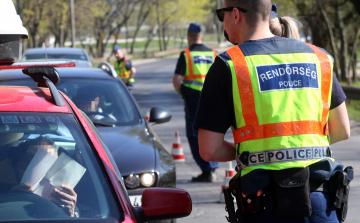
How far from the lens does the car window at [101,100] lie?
541cm

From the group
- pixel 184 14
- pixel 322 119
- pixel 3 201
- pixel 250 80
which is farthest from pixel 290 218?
pixel 184 14

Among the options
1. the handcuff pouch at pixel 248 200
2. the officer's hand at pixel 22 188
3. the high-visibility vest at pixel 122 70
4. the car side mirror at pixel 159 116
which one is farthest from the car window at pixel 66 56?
the handcuff pouch at pixel 248 200

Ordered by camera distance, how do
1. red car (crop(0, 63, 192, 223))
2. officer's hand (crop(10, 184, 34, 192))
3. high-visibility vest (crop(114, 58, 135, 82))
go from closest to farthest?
red car (crop(0, 63, 192, 223)) < officer's hand (crop(10, 184, 34, 192)) < high-visibility vest (crop(114, 58, 135, 82))

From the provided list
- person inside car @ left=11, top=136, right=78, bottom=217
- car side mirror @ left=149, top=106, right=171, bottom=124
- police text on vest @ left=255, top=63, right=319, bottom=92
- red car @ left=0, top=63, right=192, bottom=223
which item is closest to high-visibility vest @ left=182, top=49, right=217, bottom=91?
car side mirror @ left=149, top=106, right=171, bottom=124

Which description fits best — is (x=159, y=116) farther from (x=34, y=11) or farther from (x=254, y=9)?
(x=34, y=11)

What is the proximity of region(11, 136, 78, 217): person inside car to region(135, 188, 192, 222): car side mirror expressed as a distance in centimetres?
34

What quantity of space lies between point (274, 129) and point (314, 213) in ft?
1.33

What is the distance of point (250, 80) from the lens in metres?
2.19

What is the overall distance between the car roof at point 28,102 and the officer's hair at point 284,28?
122cm

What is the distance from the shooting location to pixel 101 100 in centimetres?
555

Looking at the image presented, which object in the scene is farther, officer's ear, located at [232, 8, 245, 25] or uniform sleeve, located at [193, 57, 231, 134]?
officer's ear, located at [232, 8, 245, 25]

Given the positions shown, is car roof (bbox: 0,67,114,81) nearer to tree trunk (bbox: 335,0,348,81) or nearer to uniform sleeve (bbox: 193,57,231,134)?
uniform sleeve (bbox: 193,57,231,134)

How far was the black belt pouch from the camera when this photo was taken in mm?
2084

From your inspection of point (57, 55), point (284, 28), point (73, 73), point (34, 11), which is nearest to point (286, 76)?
point (284, 28)
